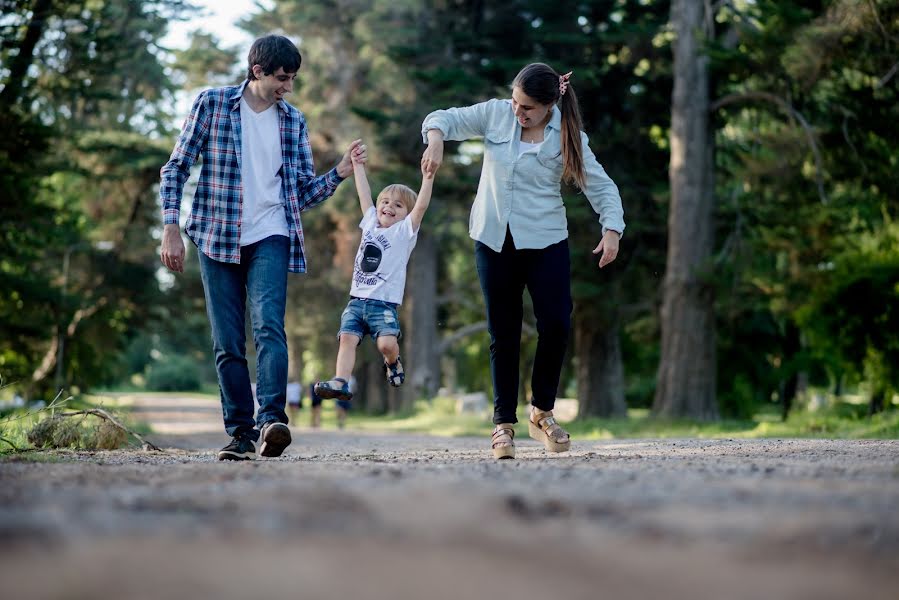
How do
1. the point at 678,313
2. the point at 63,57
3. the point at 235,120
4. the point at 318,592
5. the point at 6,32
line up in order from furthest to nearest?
the point at 678,313 < the point at 63,57 < the point at 6,32 < the point at 235,120 < the point at 318,592

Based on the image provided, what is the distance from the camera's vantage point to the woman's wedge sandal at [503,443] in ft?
20.3

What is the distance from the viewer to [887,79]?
48.5 feet

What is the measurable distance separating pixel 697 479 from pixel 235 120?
11.6 feet

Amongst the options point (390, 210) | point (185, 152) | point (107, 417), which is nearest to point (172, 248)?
point (185, 152)

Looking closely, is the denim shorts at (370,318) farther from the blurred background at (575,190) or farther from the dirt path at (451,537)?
the blurred background at (575,190)

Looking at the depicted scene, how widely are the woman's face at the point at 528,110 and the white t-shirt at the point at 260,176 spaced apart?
1369 millimetres

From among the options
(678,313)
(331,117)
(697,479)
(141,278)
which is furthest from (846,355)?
(141,278)

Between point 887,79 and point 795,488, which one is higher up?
point 887,79

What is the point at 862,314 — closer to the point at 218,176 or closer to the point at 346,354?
the point at 346,354

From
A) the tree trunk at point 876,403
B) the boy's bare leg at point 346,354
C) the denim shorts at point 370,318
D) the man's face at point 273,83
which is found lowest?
the tree trunk at point 876,403

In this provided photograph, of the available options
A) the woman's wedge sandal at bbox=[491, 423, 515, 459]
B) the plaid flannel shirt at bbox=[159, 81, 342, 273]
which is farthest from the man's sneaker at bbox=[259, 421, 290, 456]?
the woman's wedge sandal at bbox=[491, 423, 515, 459]

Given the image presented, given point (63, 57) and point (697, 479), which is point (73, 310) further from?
point (697, 479)

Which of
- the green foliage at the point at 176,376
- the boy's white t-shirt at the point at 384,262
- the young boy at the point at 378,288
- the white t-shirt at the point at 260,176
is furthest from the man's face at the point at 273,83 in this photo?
the green foliage at the point at 176,376

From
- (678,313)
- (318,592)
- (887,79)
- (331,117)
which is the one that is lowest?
(318,592)
